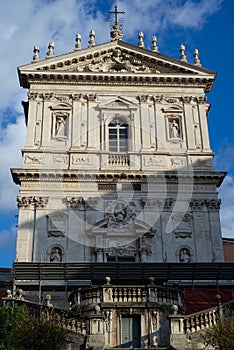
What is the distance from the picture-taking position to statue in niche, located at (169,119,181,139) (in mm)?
30750

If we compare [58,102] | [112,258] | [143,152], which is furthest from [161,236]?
[58,102]

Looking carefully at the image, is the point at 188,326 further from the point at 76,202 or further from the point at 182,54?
the point at 182,54

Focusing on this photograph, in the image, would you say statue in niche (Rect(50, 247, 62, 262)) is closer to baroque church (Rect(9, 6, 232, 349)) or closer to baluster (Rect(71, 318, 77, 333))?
baroque church (Rect(9, 6, 232, 349))

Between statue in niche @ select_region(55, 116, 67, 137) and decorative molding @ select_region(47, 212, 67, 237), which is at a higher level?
statue in niche @ select_region(55, 116, 67, 137)

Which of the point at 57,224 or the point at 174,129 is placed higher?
the point at 174,129

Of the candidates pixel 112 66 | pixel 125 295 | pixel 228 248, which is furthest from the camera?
pixel 228 248

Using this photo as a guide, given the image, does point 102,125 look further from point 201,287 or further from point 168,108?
point 201,287

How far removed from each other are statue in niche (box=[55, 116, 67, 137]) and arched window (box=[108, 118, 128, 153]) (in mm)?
2366

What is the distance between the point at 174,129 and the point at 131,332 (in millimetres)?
15050

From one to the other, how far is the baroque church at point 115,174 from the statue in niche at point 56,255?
0.05 meters

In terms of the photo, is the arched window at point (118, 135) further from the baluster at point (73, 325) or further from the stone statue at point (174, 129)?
the baluster at point (73, 325)

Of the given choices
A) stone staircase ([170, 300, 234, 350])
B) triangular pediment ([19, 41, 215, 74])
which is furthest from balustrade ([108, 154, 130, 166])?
stone staircase ([170, 300, 234, 350])

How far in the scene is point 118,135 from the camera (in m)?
30.5

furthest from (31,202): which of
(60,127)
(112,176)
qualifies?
(60,127)
